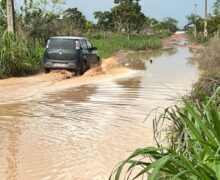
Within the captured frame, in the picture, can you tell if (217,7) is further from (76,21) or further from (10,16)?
(10,16)

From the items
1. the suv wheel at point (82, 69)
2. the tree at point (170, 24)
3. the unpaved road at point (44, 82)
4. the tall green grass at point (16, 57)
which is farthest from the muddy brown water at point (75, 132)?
the tree at point (170, 24)

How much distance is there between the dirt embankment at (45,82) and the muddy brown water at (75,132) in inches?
28.8

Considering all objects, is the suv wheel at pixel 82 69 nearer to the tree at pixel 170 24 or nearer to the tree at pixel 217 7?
the tree at pixel 217 7

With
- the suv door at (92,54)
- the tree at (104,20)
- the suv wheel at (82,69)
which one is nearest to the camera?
the suv wheel at (82,69)

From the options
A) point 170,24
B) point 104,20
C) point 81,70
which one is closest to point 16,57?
point 81,70

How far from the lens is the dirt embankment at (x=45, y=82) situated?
14.4 m

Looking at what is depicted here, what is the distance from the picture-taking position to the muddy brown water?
677 centimetres

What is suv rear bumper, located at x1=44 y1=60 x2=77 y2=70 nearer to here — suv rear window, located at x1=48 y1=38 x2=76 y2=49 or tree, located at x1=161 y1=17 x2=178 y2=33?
suv rear window, located at x1=48 y1=38 x2=76 y2=49

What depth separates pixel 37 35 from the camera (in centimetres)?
3169

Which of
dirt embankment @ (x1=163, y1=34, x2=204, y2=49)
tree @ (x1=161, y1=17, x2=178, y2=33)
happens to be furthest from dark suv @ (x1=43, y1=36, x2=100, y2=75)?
tree @ (x1=161, y1=17, x2=178, y2=33)

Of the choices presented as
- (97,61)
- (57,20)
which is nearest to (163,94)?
(97,61)

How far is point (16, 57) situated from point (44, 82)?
6.37 ft

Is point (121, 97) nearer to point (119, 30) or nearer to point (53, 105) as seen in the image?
point (53, 105)

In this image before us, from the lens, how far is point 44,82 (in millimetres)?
17688
